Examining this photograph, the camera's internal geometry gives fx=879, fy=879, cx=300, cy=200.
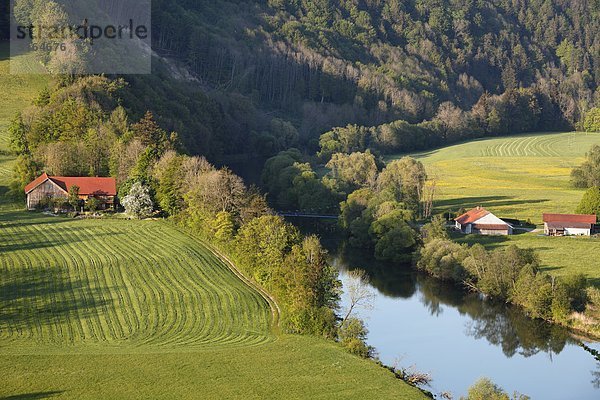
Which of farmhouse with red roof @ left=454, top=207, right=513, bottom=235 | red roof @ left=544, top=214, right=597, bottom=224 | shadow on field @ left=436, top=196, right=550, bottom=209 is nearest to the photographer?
red roof @ left=544, top=214, right=597, bottom=224

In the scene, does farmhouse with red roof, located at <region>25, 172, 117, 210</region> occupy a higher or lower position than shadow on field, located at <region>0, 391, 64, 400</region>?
higher

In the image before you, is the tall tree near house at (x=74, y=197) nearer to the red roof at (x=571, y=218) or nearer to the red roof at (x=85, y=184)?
the red roof at (x=85, y=184)

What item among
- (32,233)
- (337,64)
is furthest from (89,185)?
(337,64)

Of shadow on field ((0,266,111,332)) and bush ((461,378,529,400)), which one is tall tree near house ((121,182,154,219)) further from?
bush ((461,378,529,400))

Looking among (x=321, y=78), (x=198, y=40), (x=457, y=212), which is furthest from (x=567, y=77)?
(x=457, y=212)

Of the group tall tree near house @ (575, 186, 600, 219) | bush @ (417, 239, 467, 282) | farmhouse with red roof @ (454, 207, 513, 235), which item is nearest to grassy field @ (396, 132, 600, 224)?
tall tree near house @ (575, 186, 600, 219)

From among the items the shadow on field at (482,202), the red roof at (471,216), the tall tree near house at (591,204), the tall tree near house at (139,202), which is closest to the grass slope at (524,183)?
the shadow on field at (482,202)

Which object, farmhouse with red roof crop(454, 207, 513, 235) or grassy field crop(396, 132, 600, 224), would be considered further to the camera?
grassy field crop(396, 132, 600, 224)

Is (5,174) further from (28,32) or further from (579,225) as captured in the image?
(579,225)
